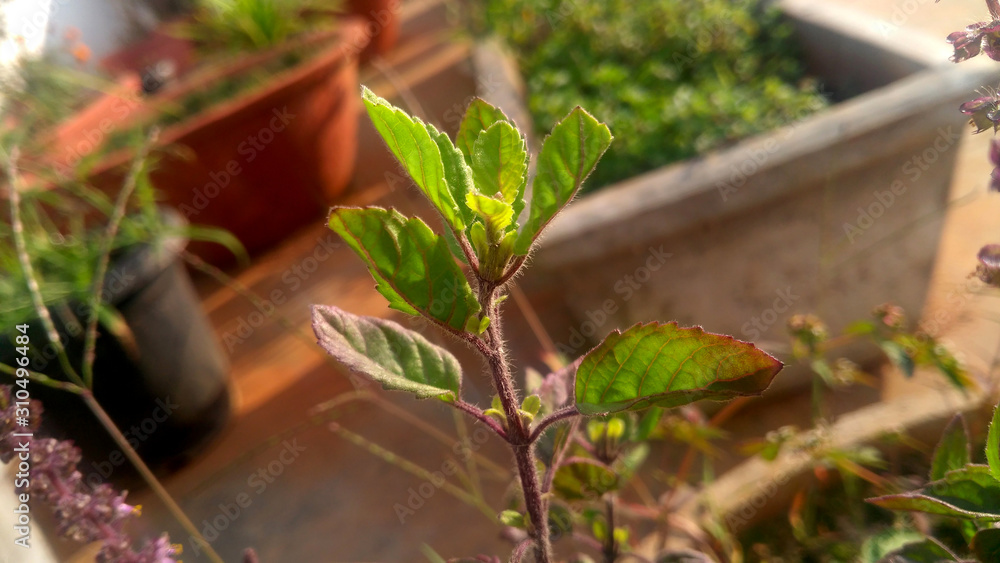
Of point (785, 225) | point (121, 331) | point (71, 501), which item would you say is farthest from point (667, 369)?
point (121, 331)

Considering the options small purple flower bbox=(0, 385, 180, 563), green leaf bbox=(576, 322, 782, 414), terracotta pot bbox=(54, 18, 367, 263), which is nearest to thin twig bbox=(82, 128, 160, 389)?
small purple flower bbox=(0, 385, 180, 563)

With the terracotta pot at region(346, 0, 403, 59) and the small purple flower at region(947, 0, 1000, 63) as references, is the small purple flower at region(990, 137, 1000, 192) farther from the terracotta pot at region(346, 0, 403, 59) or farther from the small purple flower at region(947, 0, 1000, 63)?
the terracotta pot at region(346, 0, 403, 59)

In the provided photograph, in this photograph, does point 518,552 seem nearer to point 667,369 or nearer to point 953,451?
point 667,369

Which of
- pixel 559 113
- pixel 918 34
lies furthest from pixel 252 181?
pixel 918 34

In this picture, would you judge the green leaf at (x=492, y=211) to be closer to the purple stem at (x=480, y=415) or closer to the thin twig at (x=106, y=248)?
the purple stem at (x=480, y=415)

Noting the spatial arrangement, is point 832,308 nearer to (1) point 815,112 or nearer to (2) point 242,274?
(1) point 815,112
